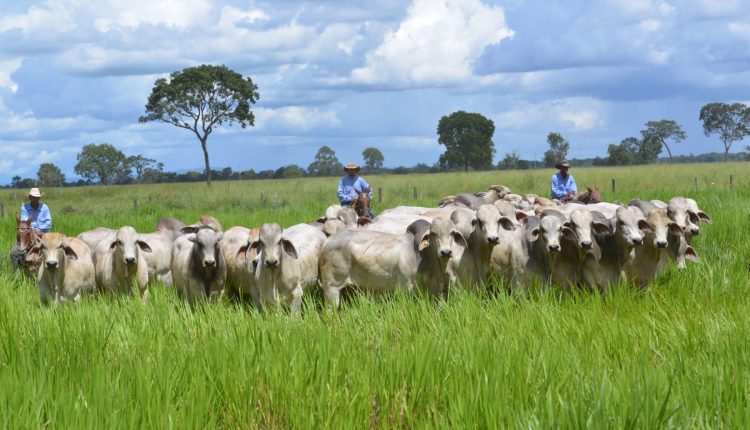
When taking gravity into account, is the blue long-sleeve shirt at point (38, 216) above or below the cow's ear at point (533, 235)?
above

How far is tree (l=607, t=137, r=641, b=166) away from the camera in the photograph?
7631cm

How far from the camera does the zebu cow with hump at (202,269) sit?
873 cm

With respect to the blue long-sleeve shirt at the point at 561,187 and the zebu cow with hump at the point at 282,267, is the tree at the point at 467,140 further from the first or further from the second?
the zebu cow with hump at the point at 282,267

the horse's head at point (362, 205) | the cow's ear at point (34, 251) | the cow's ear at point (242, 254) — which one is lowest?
the cow's ear at point (242, 254)

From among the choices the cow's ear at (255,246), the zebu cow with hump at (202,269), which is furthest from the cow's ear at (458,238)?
the zebu cow with hump at (202,269)

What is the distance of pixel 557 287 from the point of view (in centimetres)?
845

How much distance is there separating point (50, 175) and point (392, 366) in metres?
76.4

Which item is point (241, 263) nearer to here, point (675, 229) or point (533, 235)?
point (533, 235)

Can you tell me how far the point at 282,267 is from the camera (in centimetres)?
862

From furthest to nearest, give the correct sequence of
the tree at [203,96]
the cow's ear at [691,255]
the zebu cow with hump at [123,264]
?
the tree at [203,96] < the cow's ear at [691,255] < the zebu cow with hump at [123,264]

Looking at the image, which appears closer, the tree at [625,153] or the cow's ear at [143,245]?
the cow's ear at [143,245]

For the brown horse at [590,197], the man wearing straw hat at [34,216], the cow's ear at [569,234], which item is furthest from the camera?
the brown horse at [590,197]

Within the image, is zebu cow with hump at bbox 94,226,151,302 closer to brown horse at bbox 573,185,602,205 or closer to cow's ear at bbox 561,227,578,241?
cow's ear at bbox 561,227,578,241

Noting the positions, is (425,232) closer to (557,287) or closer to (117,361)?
(557,287)
